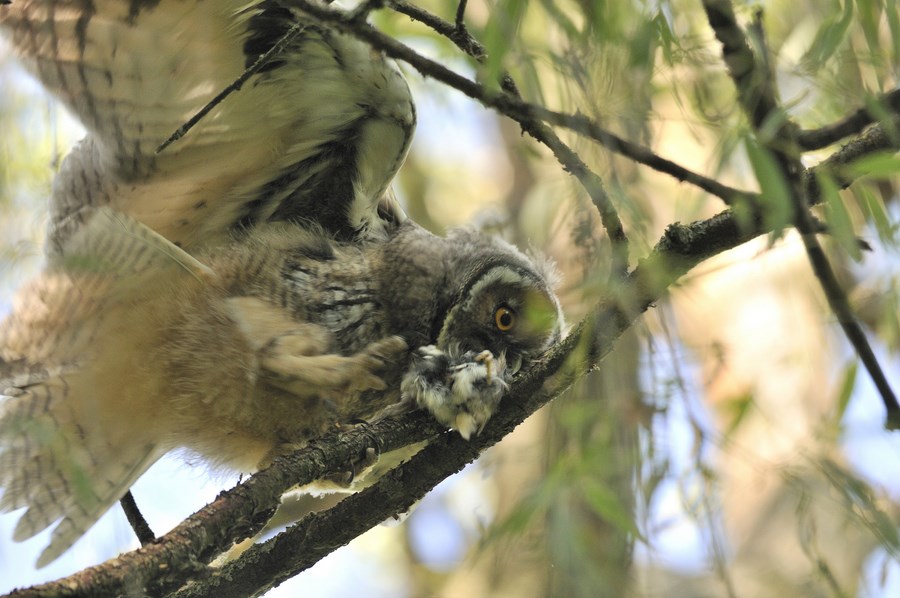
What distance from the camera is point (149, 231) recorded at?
2.02 m

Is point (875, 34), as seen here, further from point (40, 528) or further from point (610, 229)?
point (40, 528)

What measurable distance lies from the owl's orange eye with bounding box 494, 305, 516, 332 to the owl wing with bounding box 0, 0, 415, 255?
18.0 inches

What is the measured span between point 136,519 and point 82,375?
36 cm

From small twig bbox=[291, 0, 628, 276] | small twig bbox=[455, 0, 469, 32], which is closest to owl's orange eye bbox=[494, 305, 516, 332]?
small twig bbox=[291, 0, 628, 276]

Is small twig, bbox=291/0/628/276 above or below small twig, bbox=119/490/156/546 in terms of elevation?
above

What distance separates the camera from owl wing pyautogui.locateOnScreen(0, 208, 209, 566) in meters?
2.06

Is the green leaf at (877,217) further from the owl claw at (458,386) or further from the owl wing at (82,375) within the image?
the owl wing at (82,375)

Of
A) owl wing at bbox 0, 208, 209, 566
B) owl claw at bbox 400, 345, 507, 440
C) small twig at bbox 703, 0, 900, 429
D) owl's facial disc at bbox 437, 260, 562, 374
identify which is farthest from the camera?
owl's facial disc at bbox 437, 260, 562, 374

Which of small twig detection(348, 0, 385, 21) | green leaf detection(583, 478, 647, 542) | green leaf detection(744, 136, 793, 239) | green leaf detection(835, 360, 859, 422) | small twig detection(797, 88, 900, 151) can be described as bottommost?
green leaf detection(583, 478, 647, 542)

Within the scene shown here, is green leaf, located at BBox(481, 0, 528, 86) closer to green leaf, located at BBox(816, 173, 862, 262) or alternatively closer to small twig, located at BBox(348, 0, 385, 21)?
small twig, located at BBox(348, 0, 385, 21)

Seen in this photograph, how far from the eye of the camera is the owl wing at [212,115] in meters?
1.86

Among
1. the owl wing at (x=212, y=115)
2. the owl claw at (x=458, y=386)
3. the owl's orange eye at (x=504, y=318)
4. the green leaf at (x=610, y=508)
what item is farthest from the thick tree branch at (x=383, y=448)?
the owl wing at (x=212, y=115)

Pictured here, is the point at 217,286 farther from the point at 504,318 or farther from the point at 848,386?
the point at 848,386

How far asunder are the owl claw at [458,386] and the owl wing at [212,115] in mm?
553
